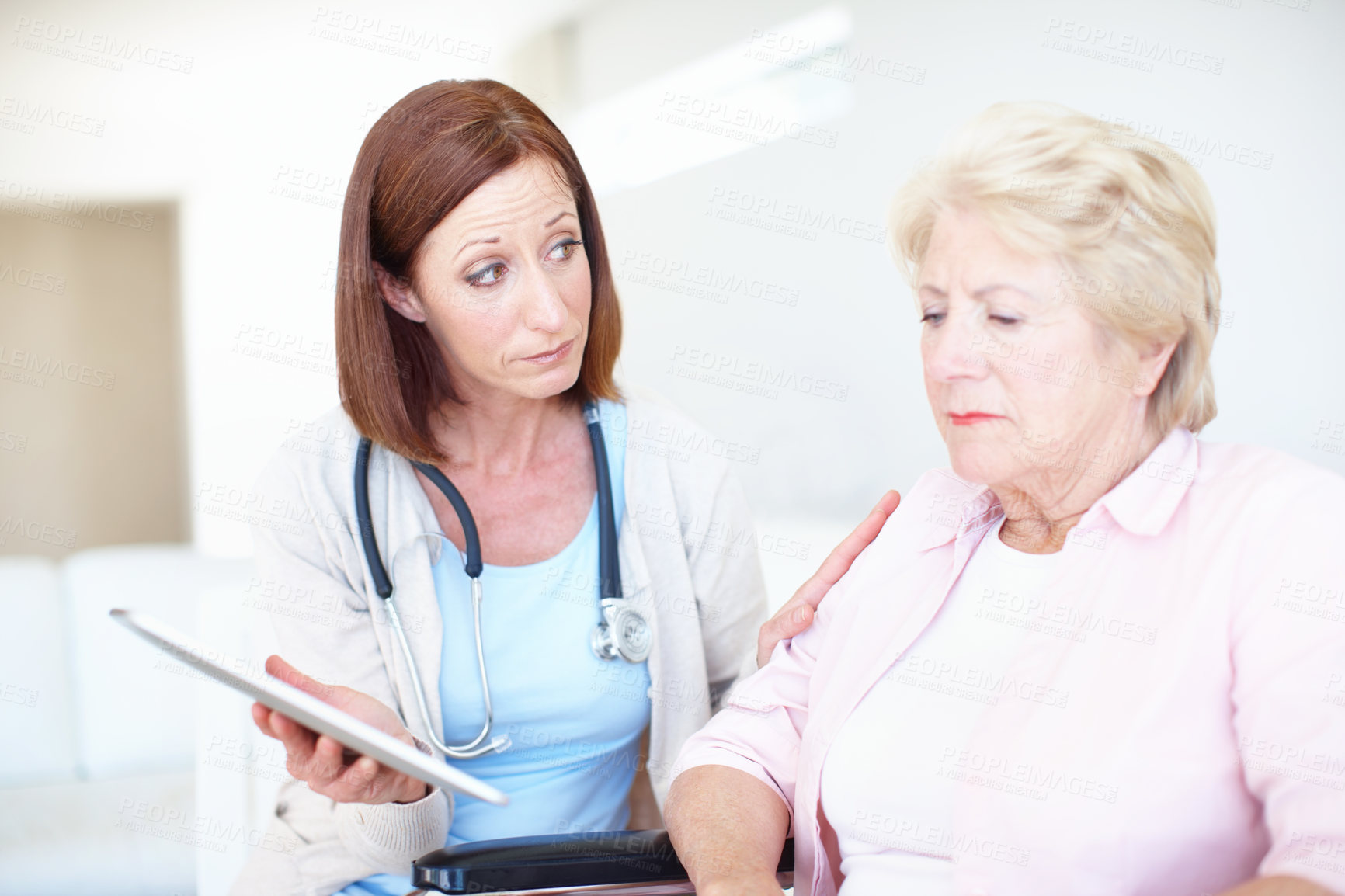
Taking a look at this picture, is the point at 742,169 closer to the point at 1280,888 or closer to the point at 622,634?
the point at 622,634

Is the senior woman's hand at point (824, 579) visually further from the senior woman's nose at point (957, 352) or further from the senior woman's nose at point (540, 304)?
the senior woman's nose at point (540, 304)

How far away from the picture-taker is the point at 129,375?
15.4 ft

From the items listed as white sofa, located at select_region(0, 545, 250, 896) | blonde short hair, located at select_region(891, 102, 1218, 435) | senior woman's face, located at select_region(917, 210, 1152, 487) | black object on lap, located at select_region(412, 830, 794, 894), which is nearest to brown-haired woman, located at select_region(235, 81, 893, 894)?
black object on lap, located at select_region(412, 830, 794, 894)

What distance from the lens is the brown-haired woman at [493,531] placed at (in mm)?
1364

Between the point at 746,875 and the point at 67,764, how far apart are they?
216 centimetres

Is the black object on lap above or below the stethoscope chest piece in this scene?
below

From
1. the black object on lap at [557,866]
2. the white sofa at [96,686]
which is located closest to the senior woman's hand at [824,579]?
the black object on lap at [557,866]

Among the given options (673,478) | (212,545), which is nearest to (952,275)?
(673,478)

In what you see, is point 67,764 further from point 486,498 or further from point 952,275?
point 952,275

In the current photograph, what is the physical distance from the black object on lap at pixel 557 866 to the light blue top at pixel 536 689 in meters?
0.33

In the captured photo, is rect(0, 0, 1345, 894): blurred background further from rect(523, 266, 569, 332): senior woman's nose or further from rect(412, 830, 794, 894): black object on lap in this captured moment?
rect(412, 830, 794, 894): black object on lap

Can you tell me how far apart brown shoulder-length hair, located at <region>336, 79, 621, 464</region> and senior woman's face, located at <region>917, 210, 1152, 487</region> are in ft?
2.10

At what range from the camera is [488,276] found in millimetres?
1383

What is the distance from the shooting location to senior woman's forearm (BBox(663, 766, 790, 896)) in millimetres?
1049
